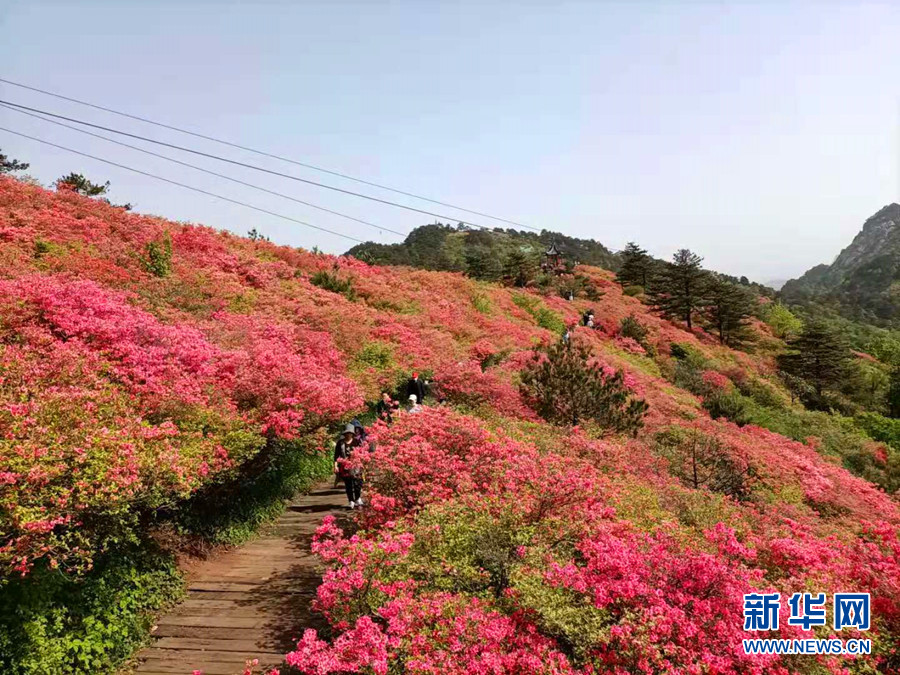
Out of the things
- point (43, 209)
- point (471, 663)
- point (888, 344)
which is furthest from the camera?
point (888, 344)

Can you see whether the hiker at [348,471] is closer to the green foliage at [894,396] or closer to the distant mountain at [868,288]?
the green foliage at [894,396]

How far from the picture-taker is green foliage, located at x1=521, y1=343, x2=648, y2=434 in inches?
496

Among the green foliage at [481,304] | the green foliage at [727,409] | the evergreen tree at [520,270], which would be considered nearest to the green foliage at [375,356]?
the green foliage at [481,304]

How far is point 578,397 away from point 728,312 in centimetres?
3343

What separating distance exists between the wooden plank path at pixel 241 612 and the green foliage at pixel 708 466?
28.1 ft

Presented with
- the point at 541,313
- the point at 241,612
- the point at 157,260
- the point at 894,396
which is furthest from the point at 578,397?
the point at 894,396

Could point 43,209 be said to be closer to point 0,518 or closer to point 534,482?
point 0,518

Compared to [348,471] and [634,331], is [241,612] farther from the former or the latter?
[634,331]

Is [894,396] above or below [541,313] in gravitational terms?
below

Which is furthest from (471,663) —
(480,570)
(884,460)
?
(884,460)

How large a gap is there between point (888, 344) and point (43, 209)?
61600 mm

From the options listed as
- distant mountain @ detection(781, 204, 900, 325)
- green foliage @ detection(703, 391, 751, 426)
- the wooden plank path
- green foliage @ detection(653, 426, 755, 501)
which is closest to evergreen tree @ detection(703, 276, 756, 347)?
green foliage @ detection(703, 391, 751, 426)

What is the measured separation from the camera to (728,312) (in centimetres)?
3931

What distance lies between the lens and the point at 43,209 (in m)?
15.9
